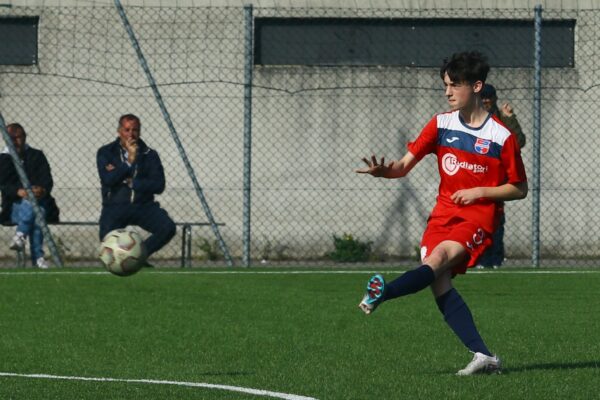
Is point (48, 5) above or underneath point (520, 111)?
above

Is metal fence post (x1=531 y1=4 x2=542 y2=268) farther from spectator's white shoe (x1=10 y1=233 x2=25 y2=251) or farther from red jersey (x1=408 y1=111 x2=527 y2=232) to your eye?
red jersey (x1=408 y1=111 x2=527 y2=232)

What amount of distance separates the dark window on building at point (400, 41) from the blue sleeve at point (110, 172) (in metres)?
4.42

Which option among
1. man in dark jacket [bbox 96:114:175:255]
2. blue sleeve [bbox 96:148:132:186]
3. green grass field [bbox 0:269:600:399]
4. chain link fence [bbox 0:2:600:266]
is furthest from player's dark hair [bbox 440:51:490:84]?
chain link fence [bbox 0:2:600:266]

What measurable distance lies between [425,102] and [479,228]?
1081 cm

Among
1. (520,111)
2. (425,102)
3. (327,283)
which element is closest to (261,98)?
(425,102)

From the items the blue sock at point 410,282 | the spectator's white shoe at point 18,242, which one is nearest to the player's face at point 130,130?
the spectator's white shoe at point 18,242

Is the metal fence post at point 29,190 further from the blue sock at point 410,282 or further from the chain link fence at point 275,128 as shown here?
the blue sock at point 410,282

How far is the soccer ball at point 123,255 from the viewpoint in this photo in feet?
26.6

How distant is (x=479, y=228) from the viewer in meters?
7.54

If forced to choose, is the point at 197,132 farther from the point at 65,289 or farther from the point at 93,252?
the point at 65,289

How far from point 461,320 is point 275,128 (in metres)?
10.9

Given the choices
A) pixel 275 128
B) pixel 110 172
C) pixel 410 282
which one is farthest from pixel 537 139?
pixel 410 282

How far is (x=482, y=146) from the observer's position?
760cm

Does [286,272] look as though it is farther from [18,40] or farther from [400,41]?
[18,40]
